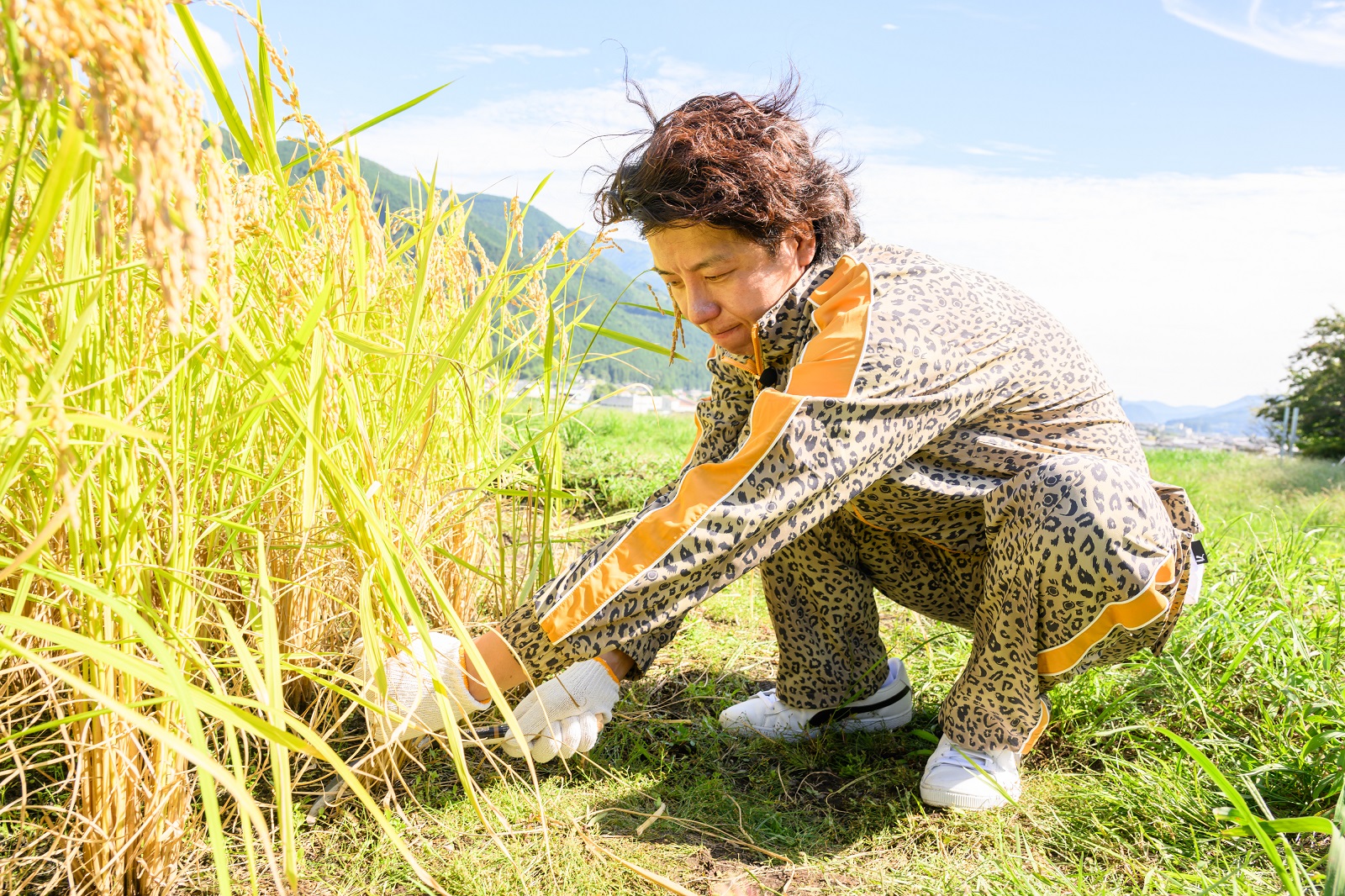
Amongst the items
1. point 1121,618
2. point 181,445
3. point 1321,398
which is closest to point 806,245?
point 1121,618

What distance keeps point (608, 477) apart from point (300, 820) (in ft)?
7.74

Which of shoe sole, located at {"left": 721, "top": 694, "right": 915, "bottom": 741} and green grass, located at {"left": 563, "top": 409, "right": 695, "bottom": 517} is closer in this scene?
shoe sole, located at {"left": 721, "top": 694, "right": 915, "bottom": 741}

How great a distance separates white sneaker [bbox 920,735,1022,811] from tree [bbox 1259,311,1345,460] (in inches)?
904

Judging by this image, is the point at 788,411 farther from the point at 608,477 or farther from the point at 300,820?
the point at 608,477

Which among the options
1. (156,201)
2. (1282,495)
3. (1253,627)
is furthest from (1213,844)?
(1282,495)

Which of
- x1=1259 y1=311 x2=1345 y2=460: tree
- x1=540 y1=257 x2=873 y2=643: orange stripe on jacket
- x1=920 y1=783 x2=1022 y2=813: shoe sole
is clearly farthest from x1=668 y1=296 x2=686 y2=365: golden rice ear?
x1=1259 y1=311 x2=1345 y2=460: tree

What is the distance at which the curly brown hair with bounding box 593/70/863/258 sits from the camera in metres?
1.50

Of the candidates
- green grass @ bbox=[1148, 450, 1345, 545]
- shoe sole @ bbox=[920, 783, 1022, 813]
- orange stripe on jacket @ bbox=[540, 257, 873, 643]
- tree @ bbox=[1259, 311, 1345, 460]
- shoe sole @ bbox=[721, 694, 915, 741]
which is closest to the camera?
orange stripe on jacket @ bbox=[540, 257, 873, 643]

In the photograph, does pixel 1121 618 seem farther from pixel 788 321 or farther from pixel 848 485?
pixel 788 321

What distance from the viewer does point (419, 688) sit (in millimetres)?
1302

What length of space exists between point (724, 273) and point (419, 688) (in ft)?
2.70

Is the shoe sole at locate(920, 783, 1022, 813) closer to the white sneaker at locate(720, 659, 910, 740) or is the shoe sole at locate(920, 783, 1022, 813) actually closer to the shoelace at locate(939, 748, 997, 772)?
the shoelace at locate(939, 748, 997, 772)

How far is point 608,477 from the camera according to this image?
3.68 metres

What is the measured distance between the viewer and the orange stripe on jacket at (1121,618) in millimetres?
1412
